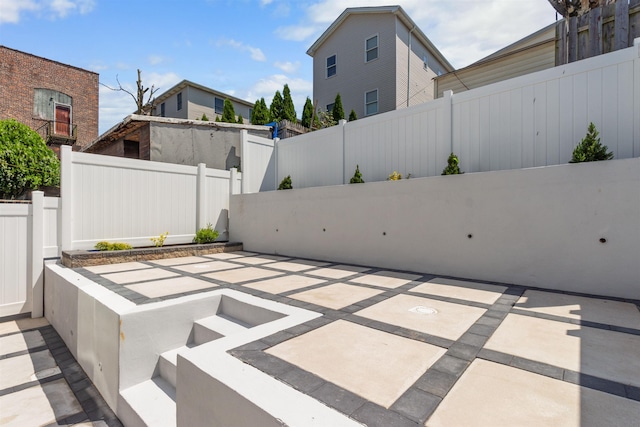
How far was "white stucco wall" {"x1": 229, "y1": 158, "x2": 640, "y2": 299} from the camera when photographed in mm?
3873

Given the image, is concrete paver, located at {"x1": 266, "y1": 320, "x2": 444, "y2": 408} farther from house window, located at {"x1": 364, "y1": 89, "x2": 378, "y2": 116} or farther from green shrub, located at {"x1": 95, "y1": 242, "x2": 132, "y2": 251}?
house window, located at {"x1": 364, "y1": 89, "x2": 378, "y2": 116}

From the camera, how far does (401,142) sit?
6555 mm

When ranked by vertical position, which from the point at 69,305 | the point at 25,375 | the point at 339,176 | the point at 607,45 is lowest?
the point at 25,375

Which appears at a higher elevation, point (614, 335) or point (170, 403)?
point (614, 335)

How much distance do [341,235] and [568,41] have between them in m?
5.50

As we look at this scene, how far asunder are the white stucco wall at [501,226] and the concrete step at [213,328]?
338 cm

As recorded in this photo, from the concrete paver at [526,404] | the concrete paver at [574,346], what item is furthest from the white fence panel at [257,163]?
the concrete paver at [526,404]

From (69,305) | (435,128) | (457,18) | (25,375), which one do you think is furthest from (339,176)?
(457,18)

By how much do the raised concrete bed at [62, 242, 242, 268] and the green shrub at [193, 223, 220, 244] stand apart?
21cm

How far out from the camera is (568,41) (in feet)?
17.7

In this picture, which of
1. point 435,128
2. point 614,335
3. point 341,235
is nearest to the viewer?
point 614,335

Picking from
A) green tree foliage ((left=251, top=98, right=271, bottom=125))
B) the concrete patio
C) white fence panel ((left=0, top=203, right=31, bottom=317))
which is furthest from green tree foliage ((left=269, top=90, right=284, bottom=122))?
the concrete patio

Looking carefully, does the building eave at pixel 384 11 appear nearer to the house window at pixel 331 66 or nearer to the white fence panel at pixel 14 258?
the house window at pixel 331 66

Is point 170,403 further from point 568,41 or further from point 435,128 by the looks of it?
point 568,41
